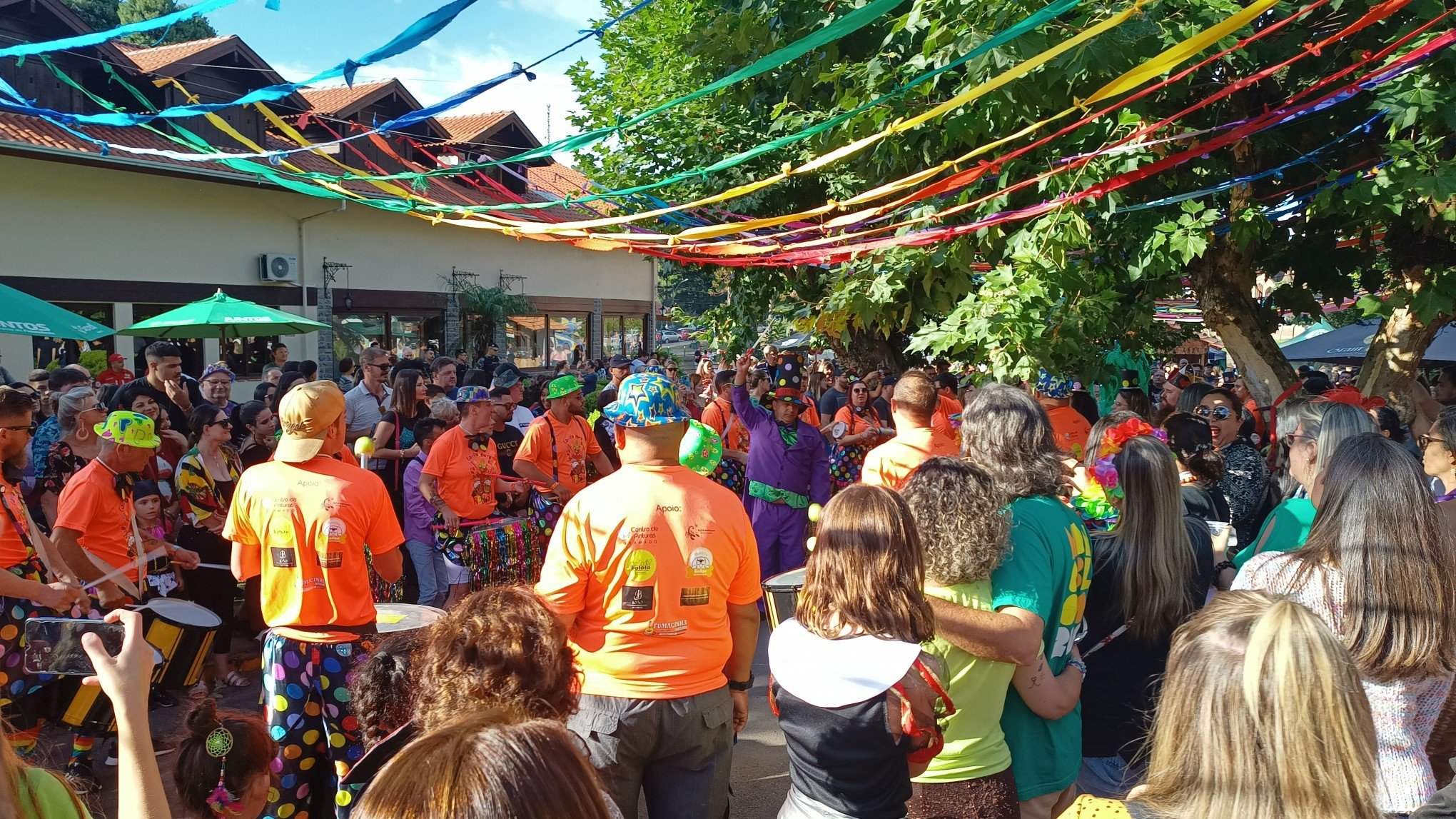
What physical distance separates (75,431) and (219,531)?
1.02m

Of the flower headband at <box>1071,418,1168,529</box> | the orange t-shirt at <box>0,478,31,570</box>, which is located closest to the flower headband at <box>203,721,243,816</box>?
the orange t-shirt at <box>0,478,31,570</box>

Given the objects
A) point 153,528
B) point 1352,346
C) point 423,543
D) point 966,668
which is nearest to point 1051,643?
point 966,668

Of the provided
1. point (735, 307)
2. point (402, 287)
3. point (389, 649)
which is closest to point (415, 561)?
point (389, 649)

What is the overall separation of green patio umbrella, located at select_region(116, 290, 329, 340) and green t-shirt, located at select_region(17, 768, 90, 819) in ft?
31.6

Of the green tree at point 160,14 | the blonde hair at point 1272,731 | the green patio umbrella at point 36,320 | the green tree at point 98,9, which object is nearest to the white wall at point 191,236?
the green patio umbrella at point 36,320

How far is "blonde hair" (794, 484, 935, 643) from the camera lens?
7.89ft

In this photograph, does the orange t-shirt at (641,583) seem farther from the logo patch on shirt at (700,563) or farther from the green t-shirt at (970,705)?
the green t-shirt at (970,705)

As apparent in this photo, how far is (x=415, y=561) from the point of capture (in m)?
6.66

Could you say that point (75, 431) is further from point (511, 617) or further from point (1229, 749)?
point (1229, 749)

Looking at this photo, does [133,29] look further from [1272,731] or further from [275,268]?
[275,268]

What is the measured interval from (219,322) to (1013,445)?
9.50 m

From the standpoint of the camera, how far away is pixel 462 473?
6.48 m

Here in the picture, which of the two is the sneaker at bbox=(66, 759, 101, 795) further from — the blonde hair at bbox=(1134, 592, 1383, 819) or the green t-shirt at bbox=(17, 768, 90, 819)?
the blonde hair at bbox=(1134, 592, 1383, 819)

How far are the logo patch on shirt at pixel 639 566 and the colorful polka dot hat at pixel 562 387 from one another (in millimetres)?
4068
